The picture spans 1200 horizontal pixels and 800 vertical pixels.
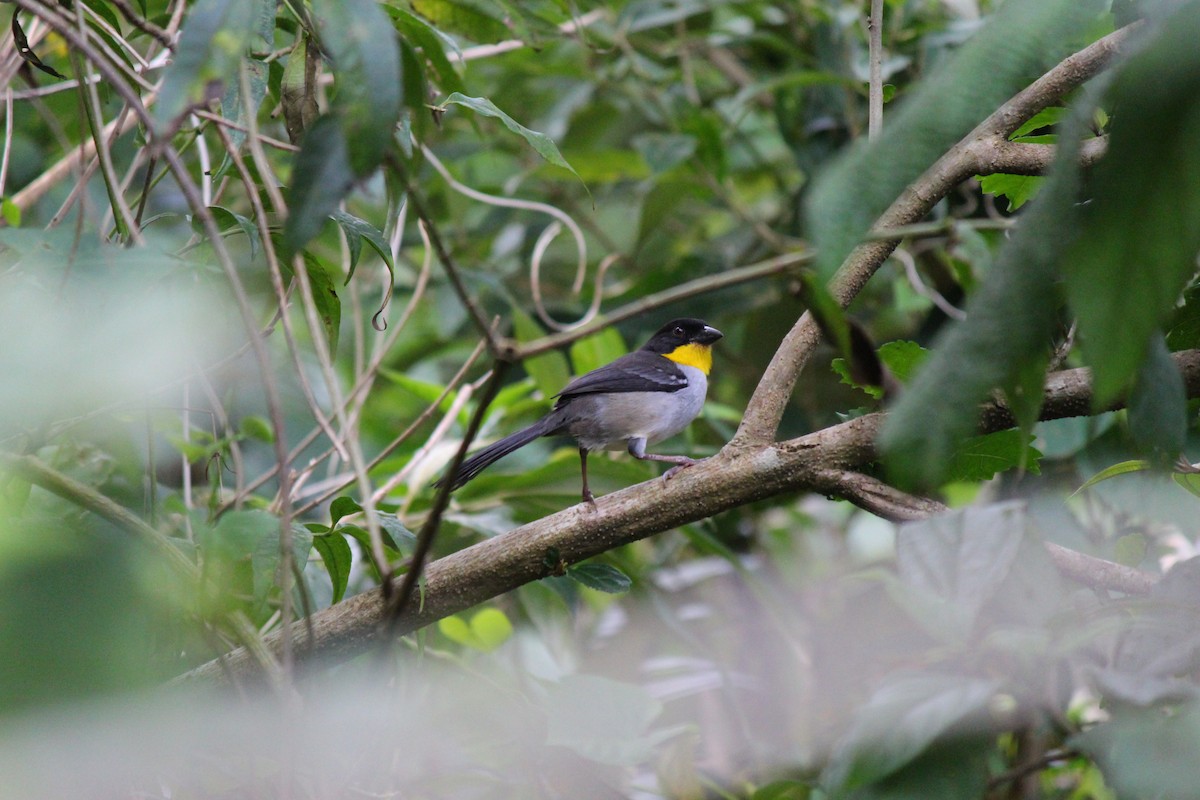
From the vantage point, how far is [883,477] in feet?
5.52

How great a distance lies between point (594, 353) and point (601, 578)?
5.54 feet

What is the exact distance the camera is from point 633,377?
3373 mm

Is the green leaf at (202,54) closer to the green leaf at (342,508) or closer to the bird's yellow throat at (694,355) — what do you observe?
the green leaf at (342,508)

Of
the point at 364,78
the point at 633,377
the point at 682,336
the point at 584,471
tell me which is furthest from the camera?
the point at 682,336

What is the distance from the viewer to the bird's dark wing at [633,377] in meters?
3.16

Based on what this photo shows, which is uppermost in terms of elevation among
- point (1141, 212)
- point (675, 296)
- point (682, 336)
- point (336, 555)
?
point (1141, 212)

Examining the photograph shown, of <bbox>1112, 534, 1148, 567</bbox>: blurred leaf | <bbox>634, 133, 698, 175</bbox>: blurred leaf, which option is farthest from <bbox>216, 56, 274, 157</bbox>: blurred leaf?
<bbox>634, 133, 698, 175</bbox>: blurred leaf

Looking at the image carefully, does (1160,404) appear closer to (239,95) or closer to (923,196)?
(923,196)

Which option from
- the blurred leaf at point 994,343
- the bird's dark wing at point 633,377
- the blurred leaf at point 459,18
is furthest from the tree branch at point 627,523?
the bird's dark wing at point 633,377

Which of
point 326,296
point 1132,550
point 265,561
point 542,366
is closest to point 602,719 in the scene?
point 265,561

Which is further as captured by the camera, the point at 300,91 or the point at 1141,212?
the point at 300,91

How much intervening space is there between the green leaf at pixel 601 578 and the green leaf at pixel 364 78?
39.8 inches

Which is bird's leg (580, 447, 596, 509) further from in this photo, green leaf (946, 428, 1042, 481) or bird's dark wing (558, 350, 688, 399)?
green leaf (946, 428, 1042, 481)

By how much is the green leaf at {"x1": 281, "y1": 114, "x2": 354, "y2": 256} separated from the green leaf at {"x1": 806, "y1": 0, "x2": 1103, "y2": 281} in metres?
0.45
